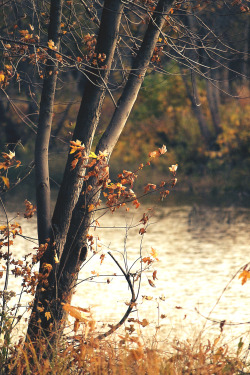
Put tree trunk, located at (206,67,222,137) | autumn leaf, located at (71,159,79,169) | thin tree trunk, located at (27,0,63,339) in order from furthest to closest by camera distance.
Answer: tree trunk, located at (206,67,222,137) → thin tree trunk, located at (27,0,63,339) → autumn leaf, located at (71,159,79,169)

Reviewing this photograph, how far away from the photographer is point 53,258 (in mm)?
4023

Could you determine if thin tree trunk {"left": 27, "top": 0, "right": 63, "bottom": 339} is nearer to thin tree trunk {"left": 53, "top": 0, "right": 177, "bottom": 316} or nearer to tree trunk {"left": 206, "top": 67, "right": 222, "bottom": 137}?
thin tree trunk {"left": 53, "top": 0, "right": 177, "bottom": 316}

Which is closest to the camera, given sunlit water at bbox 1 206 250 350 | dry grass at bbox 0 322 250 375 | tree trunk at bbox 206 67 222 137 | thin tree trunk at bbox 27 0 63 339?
dry grass at bbox 0 322 250 375

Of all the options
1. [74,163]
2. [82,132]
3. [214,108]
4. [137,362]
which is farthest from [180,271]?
[214,108]

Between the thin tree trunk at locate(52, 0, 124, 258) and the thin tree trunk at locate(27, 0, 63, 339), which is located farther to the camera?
the thin tree trunk at locate(27, 0, 63, 339)

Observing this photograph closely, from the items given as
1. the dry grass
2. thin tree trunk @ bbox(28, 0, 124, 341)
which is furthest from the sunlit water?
the dry grass

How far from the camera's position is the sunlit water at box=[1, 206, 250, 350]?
5707 mm

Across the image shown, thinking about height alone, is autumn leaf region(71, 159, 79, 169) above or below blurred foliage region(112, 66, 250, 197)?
below

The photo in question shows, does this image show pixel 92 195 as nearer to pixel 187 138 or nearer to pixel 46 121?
pixel 46 121

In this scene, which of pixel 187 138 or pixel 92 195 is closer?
pixel 92 195

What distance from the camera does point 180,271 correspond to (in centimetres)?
764

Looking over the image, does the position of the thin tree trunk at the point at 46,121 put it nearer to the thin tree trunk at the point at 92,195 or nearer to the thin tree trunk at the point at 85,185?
the thin tree trunk at the point at 85,185

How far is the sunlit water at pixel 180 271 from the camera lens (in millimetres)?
5707

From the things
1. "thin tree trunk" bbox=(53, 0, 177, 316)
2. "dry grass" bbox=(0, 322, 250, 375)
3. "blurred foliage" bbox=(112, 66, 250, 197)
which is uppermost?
"blurred foliage" bbox=(112, 66, 250, 197)
